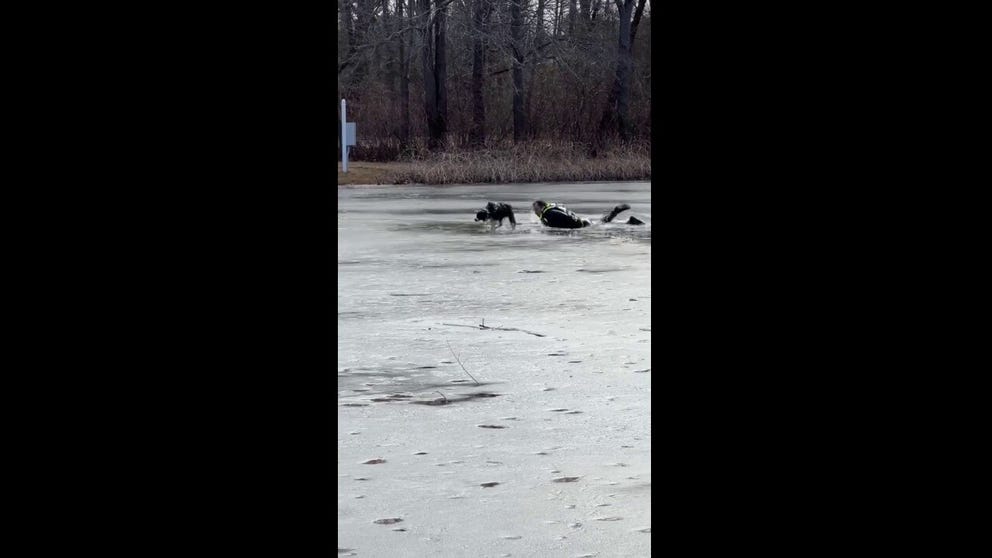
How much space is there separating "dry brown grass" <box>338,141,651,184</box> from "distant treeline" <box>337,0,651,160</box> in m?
1.75

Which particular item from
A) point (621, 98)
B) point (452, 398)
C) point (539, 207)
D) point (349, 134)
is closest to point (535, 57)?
point (621, 98)

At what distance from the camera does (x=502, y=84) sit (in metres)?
41.2

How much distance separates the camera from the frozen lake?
4.14 metres

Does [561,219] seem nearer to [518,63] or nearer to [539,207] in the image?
[539,207]

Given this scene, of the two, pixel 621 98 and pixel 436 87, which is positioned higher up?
pixel 436 87

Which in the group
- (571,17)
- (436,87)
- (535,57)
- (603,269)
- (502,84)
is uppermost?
(571,17)

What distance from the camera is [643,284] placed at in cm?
1073

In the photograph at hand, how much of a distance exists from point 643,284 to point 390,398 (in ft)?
15.7

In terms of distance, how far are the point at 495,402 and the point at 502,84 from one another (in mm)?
35654

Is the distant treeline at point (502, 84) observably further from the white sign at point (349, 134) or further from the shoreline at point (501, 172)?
the white sign at point (349, 134)
